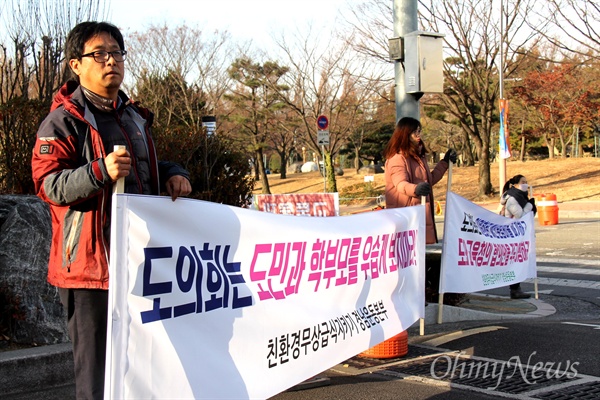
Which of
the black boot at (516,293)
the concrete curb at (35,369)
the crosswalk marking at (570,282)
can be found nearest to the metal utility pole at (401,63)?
the black boot at (516,293)

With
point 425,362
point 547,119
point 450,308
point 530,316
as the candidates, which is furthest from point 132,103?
point 547,119

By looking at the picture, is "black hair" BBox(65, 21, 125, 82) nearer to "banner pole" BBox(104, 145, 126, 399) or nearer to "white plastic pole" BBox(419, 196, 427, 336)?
"banner pole" BBox(104, 145, 126, 399)

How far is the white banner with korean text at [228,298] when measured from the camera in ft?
9.43

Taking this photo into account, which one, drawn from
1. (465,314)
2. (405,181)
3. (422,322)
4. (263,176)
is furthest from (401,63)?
(263,176)

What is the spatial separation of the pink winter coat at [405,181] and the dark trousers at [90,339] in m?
3.97

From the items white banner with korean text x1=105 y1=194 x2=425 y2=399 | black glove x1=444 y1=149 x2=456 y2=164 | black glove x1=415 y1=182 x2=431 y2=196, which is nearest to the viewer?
white banner with korean text x1=105 y1=194 x2=425 y2=399

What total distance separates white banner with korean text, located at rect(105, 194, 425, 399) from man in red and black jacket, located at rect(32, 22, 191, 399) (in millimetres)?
153

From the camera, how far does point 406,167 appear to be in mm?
6590

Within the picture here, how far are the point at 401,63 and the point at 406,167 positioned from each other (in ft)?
4.05

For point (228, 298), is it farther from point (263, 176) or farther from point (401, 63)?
point (263, 176)

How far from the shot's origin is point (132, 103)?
131 inches

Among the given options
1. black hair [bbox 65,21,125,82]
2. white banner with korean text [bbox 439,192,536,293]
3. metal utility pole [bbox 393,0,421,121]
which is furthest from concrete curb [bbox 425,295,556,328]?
black hair [bbox 65,21,125,82]

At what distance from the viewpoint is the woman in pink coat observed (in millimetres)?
6566

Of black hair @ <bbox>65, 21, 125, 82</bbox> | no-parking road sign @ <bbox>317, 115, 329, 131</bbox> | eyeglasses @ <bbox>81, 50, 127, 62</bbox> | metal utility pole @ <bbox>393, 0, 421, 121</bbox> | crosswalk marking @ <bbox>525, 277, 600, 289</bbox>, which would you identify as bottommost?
crosswalk marking @ <bbox>525, 277, 600, 289</bbox>
